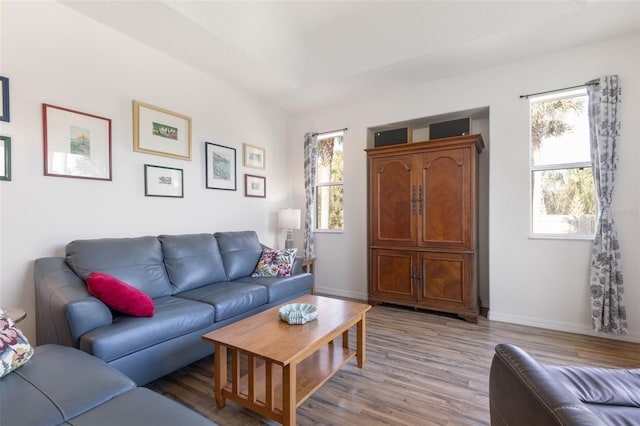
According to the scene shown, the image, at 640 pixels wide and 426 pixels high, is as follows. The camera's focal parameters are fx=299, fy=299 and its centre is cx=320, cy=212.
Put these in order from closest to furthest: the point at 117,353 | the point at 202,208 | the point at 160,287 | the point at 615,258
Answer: the point at 117,353 < the point at 160,287 < the point at 615,258 < the point at 202,208

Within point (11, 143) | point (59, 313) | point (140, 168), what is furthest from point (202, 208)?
point (59, 313)

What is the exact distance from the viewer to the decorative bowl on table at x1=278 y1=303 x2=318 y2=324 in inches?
76.5

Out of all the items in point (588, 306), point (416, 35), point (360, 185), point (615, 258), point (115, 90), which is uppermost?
point (416, 35)

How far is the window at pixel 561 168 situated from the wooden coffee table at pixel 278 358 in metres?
2.40

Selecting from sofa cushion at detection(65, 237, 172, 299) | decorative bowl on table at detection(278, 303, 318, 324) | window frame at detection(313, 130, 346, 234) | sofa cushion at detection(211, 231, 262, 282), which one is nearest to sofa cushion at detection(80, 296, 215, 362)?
sofa cushion at detection(65, 237, 172, 299)

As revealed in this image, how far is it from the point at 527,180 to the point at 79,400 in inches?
151

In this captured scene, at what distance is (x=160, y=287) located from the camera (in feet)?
8.23

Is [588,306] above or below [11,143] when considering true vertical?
below

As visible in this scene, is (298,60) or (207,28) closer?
(207,28)

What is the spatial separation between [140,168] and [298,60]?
221 cm

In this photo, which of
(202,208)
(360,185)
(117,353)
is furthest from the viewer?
(360,185)

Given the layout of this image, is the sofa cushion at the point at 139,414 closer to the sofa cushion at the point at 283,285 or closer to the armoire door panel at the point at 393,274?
the sofa cushion at the point at 283,285

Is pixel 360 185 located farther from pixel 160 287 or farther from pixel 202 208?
pixel 160 287

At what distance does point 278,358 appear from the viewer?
1.46 m
